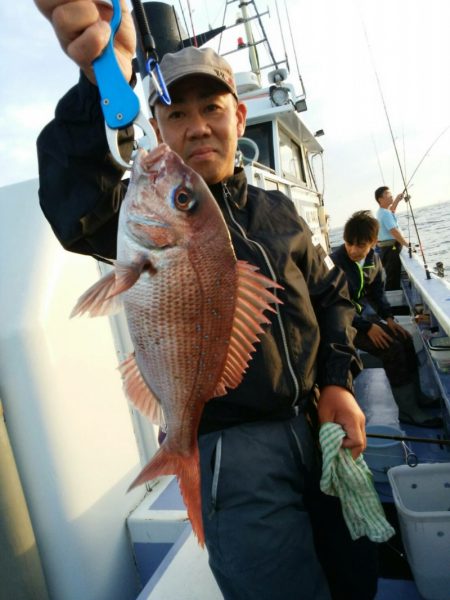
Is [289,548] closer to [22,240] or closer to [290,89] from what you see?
[22,240]

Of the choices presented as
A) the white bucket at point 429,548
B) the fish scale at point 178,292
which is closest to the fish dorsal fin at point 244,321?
the fish scale at point 178,292

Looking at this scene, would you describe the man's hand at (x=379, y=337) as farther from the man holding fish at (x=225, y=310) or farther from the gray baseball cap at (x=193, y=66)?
the gray baseball cap at (x=193, y=66)

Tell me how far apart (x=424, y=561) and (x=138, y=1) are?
3.07 m

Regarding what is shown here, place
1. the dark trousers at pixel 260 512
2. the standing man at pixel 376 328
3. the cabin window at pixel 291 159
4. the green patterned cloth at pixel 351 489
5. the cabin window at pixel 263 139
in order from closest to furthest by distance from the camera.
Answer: the dark trousers at pixel 260 512 < the green patterned cloth at pixel 351 489 < the standing man at pixel 376 328 < the cabin window at pixel 263 139 < the cabin window at pixel 291 159

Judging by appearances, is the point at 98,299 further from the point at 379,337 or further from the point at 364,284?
the point at 364,284

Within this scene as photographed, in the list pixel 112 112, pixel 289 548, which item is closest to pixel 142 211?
pixel 112 112

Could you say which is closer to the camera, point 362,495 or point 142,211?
point 142,211

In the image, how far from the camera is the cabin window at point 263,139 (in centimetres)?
730

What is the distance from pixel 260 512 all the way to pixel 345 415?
0.51m

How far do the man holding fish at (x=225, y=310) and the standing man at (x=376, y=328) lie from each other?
2830mm

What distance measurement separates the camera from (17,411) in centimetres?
222

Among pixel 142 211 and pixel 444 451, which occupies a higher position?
pixel 142 211

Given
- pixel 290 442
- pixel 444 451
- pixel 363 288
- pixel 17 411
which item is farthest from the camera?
pixel 363 288

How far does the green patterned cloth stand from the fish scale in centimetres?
63
